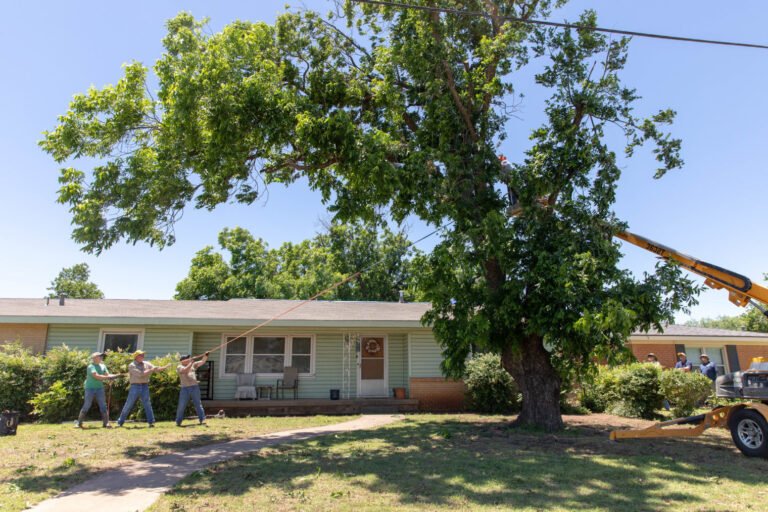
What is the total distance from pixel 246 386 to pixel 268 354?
4.38ft

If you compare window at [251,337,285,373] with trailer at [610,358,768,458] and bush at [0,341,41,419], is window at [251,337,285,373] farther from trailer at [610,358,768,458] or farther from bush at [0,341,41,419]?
trailer at [610,358,768,458]

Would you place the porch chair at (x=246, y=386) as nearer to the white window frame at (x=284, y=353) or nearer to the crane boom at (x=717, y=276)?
the white window frame at (x=284, y=353)

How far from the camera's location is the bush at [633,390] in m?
13.2

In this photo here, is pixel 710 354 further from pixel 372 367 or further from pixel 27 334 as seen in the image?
pixel 27 334

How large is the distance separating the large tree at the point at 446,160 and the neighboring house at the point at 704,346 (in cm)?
1022

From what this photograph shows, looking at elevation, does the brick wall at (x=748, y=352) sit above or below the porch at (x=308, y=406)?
above

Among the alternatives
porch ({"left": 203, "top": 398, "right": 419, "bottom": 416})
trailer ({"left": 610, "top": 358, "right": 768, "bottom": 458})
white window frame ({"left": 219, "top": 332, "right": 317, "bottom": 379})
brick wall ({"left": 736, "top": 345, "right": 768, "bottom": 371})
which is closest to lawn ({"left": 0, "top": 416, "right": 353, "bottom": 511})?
porch ({"left": 203, "top": 398, "right": 419, "bottom": 416})

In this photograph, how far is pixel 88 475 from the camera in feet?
21.9

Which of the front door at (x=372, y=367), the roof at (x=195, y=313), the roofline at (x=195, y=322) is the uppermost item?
the roof at (x=195, y=313)

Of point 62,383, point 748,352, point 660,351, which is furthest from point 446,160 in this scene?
point 748,352

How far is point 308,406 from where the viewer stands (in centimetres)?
1482

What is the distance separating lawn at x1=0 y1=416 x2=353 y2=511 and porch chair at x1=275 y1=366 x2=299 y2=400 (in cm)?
240

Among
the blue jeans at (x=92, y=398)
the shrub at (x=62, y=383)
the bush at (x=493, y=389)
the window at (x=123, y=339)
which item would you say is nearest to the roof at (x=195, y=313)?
the window at (x=123, y=339)

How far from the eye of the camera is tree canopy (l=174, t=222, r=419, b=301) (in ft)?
119
